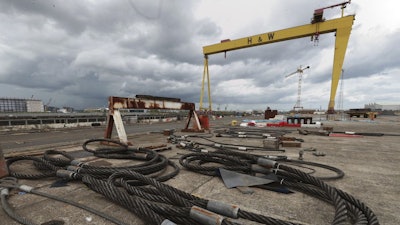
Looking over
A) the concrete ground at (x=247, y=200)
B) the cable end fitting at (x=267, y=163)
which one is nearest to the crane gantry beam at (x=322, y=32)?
the concrete ground at (x=247, y=200)

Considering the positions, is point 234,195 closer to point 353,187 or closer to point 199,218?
point 199,218

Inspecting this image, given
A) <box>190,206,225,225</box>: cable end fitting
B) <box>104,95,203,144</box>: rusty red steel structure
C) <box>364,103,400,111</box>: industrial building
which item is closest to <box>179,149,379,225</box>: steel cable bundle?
<box>190,206,225,225</box>: cable end fitting

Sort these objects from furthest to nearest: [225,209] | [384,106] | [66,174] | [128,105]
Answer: [384,106] → [128,105] → [66,174] → [225,209]

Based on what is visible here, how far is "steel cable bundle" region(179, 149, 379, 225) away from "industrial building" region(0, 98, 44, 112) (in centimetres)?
9479

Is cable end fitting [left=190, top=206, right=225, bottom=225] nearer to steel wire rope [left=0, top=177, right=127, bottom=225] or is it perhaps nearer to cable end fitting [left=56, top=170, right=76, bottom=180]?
Result: steel wire rope [left=0, top=177, right=127, bottom=225]

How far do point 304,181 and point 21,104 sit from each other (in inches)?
4391

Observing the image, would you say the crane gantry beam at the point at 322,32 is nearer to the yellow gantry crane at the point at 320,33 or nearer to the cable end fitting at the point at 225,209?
the yellow gantry crane at the point at 320,33

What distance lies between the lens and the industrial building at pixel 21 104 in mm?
72062

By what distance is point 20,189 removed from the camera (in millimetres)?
2094

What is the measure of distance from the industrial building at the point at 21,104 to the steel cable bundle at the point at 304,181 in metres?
94.8

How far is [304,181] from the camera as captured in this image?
85.6 inches

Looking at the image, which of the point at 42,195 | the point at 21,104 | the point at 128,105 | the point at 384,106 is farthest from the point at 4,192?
the point at 384,106

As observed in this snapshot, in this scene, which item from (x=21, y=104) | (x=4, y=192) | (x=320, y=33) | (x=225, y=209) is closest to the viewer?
(x=225, y=209)

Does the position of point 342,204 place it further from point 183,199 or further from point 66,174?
A: point 66,174
